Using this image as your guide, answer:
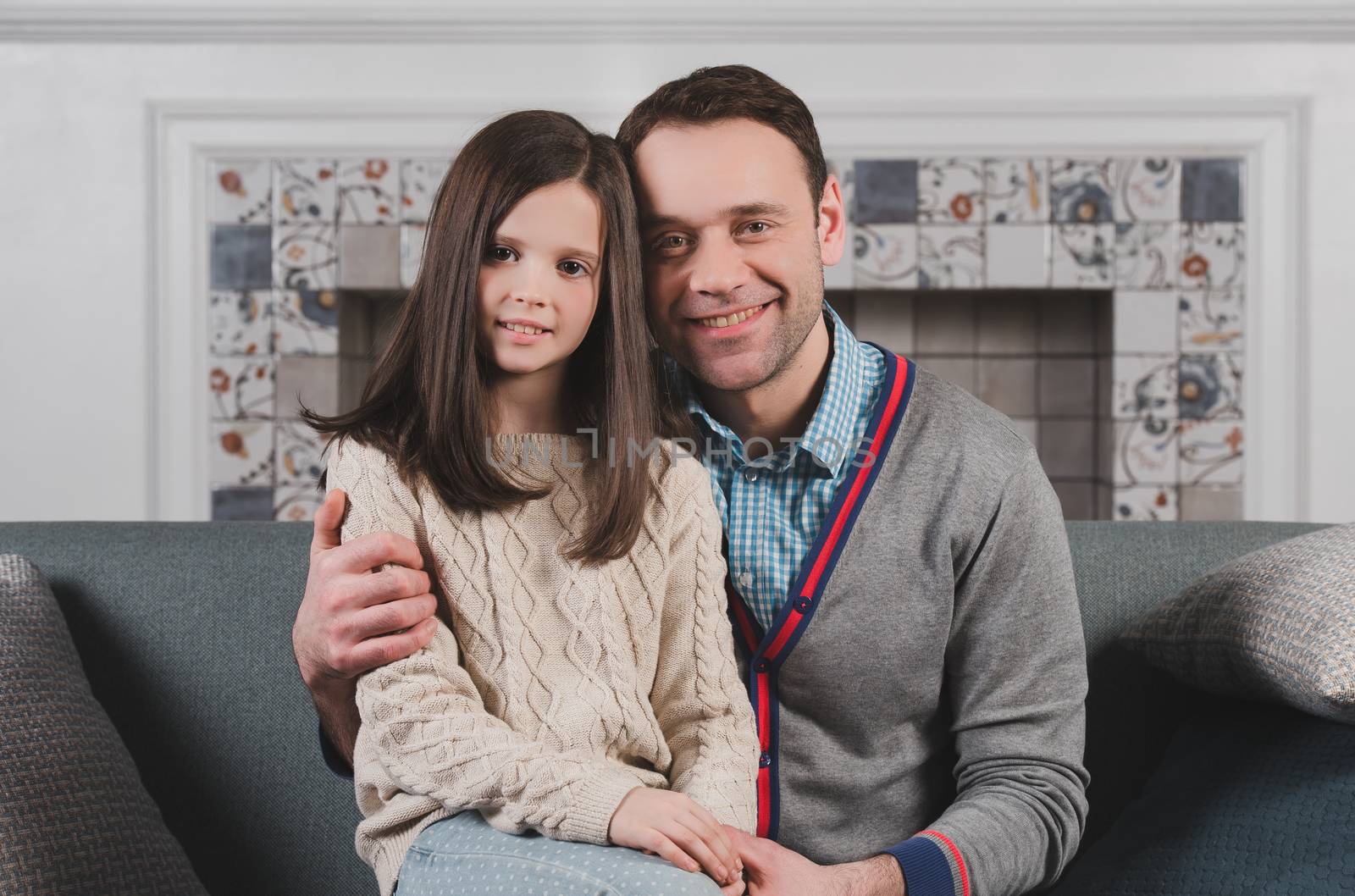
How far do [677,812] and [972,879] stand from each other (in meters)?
0.36

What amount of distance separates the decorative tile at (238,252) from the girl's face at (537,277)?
2.28m

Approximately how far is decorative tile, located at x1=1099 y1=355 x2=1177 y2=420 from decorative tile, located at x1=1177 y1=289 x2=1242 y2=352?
107 millimetres

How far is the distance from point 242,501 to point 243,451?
14 cm

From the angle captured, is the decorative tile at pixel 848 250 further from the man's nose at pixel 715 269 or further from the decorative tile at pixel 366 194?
the man's nose at pixel 715 269

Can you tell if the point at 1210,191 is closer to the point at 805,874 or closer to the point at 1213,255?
the point at 1213,255

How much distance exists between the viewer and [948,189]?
10.4 feet

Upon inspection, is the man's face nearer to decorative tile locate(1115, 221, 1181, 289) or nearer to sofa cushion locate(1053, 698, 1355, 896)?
sofa cushion locate(1053, 698, 1355, 896)

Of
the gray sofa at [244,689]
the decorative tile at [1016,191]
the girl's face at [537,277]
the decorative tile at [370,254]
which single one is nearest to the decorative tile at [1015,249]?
the decorative tile at [1016,191]

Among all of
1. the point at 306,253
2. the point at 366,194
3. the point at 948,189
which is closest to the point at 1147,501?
the point at 948,189

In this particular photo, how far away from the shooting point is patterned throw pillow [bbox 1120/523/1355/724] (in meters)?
1.18

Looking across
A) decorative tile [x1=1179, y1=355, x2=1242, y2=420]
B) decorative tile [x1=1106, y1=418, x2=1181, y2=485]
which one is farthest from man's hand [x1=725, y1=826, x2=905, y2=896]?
decorative tile [x1=1179, y1=355, x2=1242, y2=420]

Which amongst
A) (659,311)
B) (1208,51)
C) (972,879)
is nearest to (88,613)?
(659,311)

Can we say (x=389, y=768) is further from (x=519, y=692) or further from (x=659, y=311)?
(x=659, y=311)

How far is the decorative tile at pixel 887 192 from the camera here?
10.4 feet
